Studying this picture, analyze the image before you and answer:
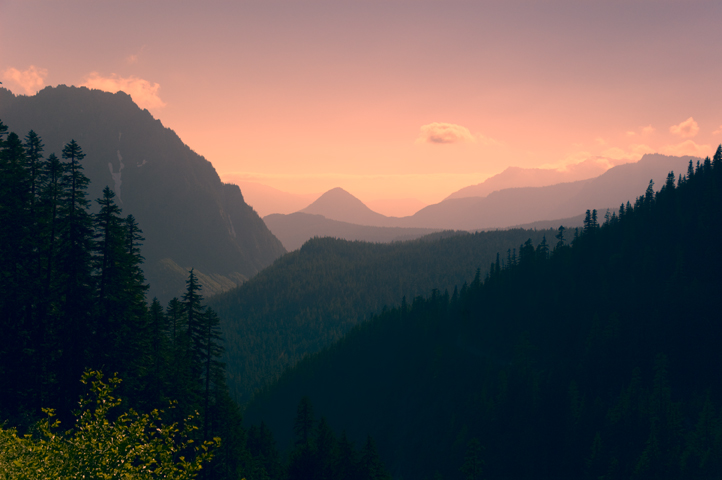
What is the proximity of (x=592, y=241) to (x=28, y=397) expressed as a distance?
154 metres

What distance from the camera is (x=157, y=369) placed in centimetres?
3850

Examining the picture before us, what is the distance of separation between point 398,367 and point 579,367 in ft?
233

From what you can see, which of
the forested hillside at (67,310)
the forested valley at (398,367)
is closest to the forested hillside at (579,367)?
the forested valley at (398,367)

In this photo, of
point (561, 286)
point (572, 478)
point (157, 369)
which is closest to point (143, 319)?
point (157, 369)

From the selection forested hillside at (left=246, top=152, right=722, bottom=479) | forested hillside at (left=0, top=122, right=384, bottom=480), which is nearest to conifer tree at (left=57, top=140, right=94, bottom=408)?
forested hillside at (left=0, top=122, right=384, bottom=480)

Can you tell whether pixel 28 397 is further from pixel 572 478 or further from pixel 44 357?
pixel 572 478

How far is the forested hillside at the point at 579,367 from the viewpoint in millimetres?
89500

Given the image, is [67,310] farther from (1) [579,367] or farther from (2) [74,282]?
(1) [579,367]

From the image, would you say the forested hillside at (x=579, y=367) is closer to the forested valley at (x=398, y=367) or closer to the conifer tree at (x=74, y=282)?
the forested valley at (x=398, y=367)

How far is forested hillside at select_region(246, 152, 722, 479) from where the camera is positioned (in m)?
89.5

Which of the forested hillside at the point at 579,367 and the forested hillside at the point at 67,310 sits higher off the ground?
the forested hillside at the point at 67,310

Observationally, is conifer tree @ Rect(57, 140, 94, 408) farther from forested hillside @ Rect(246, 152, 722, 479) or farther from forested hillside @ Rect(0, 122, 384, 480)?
forested hillside @ Rect(246, 152, 722, 479)

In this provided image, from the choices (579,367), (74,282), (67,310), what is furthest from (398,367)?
(74,282)

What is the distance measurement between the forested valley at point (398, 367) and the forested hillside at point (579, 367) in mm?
476
